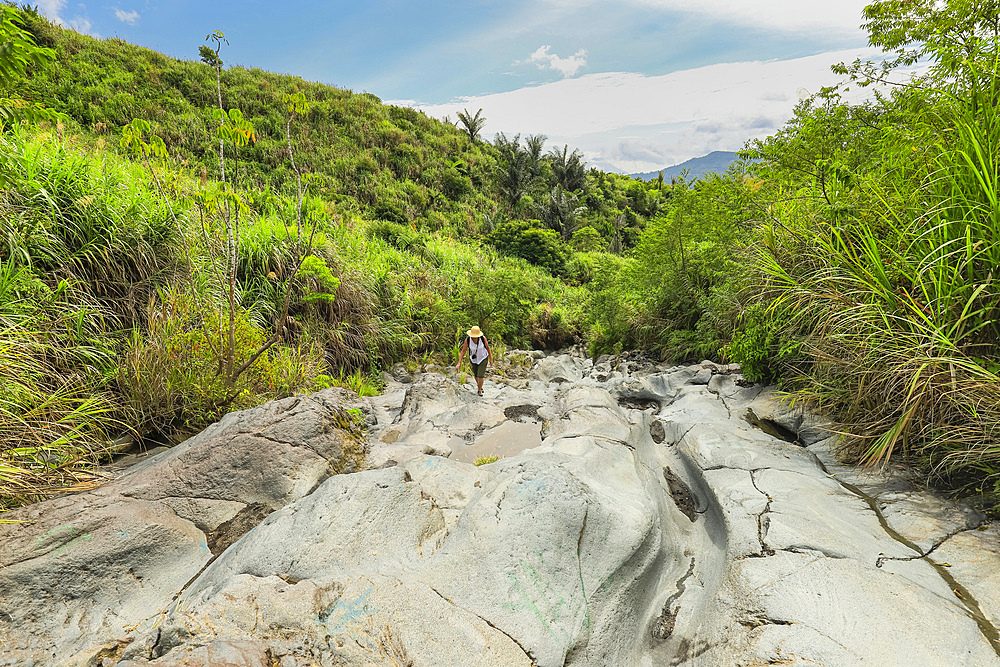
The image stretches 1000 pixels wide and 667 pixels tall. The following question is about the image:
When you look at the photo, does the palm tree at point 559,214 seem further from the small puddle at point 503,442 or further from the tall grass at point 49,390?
the tall grass at point 49,390

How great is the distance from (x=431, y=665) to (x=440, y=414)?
316cm

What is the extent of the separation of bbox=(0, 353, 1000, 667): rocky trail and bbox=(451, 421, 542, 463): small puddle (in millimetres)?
658

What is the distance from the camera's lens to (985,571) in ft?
6.13

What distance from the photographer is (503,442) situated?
3955 mm

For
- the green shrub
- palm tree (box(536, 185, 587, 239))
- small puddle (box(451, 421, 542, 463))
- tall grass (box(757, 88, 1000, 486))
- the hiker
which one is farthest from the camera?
palm tree (box(536, 185, 587, 239))

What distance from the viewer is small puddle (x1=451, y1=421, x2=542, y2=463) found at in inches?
146

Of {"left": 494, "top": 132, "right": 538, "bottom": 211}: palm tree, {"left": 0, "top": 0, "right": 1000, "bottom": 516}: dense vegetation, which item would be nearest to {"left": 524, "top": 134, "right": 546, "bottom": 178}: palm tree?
{"left": 494, "top": 132, "right": 538, "bottom": 211}: palm tree

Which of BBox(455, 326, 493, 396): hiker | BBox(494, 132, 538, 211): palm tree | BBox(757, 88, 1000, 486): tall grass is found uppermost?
BBox(494, 132, 538, 211): palm tree

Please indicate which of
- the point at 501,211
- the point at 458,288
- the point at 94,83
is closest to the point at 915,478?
the point at 458,288

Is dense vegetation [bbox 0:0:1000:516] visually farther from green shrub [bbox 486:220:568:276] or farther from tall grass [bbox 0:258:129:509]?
green shrub [bbox 486:220:568:276]

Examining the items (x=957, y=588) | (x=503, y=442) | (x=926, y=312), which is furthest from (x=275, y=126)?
(x=957, y=588)

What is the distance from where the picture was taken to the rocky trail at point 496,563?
157 cm

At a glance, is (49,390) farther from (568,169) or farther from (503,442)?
(568,169)

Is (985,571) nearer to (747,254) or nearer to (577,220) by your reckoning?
(747,254)
